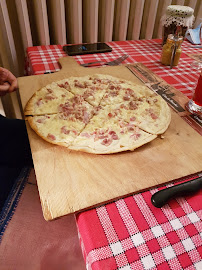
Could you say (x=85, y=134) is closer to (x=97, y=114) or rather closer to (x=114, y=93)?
(x=97, y=114)

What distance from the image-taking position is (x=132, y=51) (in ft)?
5.87

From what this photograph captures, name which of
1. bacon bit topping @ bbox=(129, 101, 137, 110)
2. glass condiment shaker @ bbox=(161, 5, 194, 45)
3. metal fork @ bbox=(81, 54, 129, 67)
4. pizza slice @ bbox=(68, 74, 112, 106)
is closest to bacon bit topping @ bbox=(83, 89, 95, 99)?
pizza slice @ bbox=(68, 74, 112, 106)

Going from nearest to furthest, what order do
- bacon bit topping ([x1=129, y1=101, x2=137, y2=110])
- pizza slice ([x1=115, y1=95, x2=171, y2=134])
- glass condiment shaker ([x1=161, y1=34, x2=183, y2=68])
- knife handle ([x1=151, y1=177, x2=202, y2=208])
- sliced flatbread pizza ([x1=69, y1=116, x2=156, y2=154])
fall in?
1. knife handle ([x1=151, y1=177, x2=202, y2=208])
2. sliced flatbread pizza ([x1=69, y1=116, x2=156, y2=154])
3. pizza slice ([x1=115, y1=95, x2=171, y2=134])
4. bacon bit topping ([x1=129, y1=101, x2=137, y2=110])
5. glass condiment shaker ([x1=161, y1=34, x2=183, y2=68])

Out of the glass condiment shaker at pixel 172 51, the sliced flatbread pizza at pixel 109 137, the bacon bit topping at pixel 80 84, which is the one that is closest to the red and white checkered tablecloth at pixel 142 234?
the sliced flatbread pizza at pixel 109 137

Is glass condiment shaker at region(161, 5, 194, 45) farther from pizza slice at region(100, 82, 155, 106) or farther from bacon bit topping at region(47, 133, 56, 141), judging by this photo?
bacon bit topping at region(47, 133, 56, 141)

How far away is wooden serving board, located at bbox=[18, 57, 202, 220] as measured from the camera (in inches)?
26.8

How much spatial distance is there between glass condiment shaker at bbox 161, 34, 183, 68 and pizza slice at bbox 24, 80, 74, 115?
746mm

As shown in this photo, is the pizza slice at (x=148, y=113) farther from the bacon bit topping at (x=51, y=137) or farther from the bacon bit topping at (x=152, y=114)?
the bacon bit topping at (x=51, y=137)

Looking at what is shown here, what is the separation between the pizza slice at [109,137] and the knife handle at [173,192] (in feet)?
0.79

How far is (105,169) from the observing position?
79 centimetres

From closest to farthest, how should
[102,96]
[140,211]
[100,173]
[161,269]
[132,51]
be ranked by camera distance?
[161,269] → [140,211] → [100,173] → [102,96] → [132,51]

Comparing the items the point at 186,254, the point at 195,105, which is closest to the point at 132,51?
the point at 195,105

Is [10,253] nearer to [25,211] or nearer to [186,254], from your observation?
[25,211]

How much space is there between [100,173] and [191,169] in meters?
0.34
